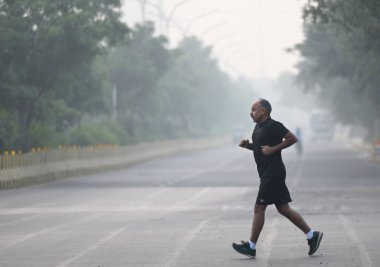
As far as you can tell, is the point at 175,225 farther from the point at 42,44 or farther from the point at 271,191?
the point at 42,44

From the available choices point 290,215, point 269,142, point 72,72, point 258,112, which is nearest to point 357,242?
point 290,215

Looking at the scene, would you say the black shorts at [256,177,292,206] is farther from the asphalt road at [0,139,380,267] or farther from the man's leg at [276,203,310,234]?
the asphalt road at [0,139,380,267]

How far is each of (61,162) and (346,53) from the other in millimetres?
18451

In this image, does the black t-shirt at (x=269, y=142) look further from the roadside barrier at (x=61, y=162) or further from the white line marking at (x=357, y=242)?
the roadside barrier at (x=61, y=162)

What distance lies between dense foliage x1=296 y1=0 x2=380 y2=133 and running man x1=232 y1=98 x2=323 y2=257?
25368 mm

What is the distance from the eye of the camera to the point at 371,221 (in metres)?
20.0

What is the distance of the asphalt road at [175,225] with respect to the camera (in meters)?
14.3

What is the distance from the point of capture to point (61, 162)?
148ft

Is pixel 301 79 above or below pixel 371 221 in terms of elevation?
above

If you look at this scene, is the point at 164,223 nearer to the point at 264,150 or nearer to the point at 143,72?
the point at 264,150

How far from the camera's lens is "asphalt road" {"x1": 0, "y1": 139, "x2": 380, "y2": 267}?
46.9 ft

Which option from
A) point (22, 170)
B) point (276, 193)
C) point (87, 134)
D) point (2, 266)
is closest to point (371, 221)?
point (276, 193)

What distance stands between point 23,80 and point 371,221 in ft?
97.3

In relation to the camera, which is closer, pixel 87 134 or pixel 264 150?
pixel 264 150
